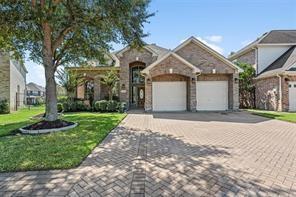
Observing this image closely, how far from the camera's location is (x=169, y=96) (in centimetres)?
1978

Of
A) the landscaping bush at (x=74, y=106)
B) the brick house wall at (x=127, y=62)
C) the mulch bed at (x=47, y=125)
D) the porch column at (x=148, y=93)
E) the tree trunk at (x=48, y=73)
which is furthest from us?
the brick house wall at (x=127, y=62)

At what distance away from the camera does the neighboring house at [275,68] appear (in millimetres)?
18547

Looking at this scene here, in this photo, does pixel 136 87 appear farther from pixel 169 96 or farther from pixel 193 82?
pixel 193 82

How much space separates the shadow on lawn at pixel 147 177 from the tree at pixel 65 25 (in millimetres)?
6390

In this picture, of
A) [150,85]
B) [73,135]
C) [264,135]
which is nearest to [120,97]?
[150,85]

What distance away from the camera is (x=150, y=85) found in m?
19.2

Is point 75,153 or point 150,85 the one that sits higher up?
point 150,85

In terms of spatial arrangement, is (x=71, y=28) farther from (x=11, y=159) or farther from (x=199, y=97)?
(x=199, y=97)

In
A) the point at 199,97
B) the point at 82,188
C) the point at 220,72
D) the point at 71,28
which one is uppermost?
the point at 71,28

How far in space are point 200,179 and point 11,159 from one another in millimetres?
4533

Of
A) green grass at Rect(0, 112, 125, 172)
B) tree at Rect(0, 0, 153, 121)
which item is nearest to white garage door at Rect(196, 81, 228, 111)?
tree at Rect(0, 0, 153, 121)

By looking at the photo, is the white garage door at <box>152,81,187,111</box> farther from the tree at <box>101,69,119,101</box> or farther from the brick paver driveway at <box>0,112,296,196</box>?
the brick paver driveway at <box>0,112,296,196</box>

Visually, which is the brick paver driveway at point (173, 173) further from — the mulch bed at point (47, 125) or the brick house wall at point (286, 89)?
the brick house wall at point (286, 89)

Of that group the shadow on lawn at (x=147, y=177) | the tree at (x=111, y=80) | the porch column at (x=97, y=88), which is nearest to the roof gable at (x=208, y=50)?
the tree at (x=111, y=80)
